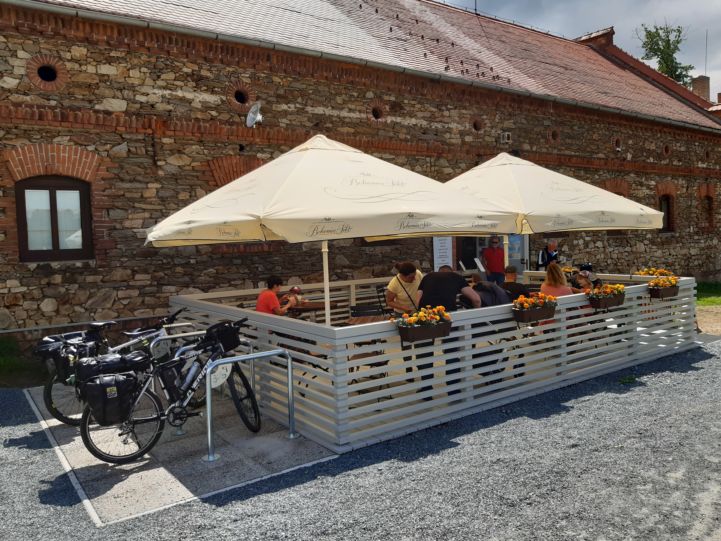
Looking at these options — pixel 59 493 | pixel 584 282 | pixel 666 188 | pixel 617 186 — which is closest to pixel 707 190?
pixel 666 188

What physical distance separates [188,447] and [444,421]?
2.27 metres

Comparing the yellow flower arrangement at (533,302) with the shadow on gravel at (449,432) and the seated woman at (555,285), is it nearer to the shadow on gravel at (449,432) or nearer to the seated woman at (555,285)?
the seated woman at (555,285)

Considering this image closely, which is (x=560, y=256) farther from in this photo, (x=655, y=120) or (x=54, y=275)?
(x=54, y=275)

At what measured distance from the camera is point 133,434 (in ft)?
14.9

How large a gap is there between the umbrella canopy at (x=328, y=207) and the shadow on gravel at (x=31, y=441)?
2.10m

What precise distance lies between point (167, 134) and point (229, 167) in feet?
3.43

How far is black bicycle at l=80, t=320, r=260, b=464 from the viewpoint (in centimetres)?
433

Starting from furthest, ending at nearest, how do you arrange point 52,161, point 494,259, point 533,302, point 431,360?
1. point 494,259
2. point 52,161
3. point 533,302
4. point 431,360

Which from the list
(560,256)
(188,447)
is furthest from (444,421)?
(560,256)

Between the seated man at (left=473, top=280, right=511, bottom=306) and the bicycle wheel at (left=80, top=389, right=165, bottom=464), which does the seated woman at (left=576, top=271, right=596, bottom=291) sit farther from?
the bicycle wheel at (left=80, top=389, right=165, bottom=464)

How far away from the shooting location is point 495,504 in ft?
12.1

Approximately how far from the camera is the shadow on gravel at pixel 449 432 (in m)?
4.12

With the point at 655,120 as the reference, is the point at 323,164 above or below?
below

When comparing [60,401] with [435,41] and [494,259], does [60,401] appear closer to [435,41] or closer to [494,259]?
[494,259]
